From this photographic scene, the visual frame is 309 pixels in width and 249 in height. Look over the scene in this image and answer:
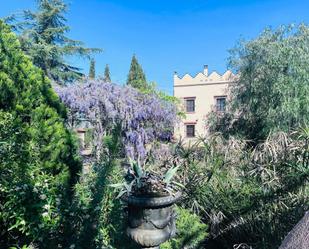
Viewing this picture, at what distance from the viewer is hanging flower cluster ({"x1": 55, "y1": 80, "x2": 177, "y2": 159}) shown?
10000 mm

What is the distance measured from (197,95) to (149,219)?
2118 cm

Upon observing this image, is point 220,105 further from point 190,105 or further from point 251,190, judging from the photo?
point 251,190

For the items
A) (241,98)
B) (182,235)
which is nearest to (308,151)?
(182,235)

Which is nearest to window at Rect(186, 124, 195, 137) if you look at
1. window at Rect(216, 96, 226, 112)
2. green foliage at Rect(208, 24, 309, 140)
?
window at Rect(216, 96, 226, 112)

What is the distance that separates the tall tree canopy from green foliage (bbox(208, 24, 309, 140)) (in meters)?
9.25

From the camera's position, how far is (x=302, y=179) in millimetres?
4023

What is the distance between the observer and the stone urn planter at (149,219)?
2125mm

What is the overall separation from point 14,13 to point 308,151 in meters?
14.7

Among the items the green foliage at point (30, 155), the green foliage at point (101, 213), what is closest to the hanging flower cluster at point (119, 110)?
the green foliage at point (30, 155)

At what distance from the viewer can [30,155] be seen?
2979mm

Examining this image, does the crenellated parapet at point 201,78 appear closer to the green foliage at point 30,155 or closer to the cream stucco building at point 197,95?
the cream stucco building at point 197,95

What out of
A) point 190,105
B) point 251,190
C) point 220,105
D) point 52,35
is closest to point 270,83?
point 251,190

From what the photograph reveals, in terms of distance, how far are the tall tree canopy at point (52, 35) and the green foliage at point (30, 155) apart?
38.8ft

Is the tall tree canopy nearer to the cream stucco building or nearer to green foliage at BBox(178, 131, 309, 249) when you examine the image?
the cream stucco building
